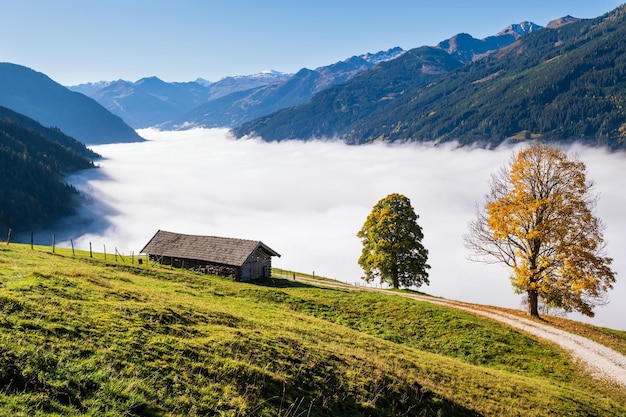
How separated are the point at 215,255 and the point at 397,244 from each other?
29.0 metres

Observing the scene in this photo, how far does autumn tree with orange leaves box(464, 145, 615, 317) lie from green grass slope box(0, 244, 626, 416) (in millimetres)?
10107

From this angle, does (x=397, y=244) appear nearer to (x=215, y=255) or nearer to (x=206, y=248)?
(x=215, y=255)

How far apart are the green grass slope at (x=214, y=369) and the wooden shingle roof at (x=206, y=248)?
3145 cm

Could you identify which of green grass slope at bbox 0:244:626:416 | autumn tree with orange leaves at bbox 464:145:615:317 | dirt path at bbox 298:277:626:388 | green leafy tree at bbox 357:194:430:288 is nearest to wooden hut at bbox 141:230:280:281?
green leafy tree at bbox 357:194:430:288

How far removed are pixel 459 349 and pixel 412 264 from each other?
31.5 meters

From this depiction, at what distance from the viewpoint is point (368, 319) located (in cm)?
3741

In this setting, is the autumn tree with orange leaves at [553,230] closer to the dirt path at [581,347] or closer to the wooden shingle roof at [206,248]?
the dirt path at [581,347]

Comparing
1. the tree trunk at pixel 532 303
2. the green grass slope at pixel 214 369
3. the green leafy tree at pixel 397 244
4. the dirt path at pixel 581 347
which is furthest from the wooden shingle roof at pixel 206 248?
the tree trunk at pixel 532 303

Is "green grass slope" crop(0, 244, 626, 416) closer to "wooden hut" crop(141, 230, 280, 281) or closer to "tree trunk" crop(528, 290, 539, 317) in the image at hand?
"tree trunk" crop(528, 290, 539, 317)

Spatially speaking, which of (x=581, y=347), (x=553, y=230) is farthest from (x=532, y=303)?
(x=581, y=347)

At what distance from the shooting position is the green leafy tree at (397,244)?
203 ft

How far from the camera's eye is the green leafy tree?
203 ft

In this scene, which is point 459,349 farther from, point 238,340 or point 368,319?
point 238,340

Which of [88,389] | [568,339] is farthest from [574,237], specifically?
[88,389]
